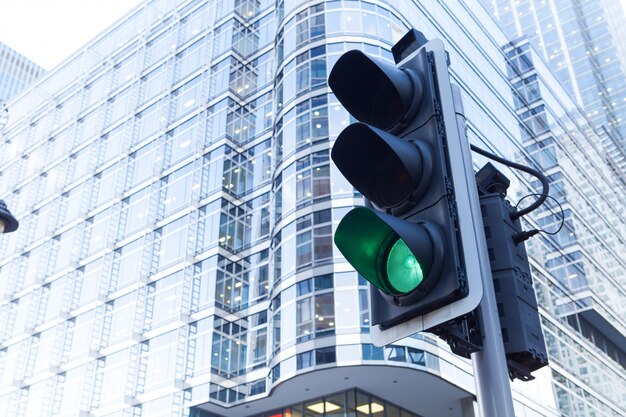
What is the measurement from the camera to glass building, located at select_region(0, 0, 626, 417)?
91.1 feet

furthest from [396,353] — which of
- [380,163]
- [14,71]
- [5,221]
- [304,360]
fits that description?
[14,71]

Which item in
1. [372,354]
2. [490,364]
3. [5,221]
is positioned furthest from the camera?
[372,354]

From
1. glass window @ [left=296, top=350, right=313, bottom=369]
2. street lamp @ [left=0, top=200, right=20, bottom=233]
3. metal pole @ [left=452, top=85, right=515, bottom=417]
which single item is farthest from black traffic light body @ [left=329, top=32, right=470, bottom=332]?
glass window @ [left=296, top=350, right=313, bottom=369]

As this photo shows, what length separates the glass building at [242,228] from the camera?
27781 mm

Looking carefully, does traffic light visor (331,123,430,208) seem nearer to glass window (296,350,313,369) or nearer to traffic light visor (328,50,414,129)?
traffic light visor (328,50,414,129)

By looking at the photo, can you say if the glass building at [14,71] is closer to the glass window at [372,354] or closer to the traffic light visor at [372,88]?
the glass window at [372,354]

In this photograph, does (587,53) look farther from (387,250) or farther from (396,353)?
(387,250)

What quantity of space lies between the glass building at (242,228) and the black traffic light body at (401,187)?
75.3 ft

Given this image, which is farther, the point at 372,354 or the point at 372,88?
the point at 372,354

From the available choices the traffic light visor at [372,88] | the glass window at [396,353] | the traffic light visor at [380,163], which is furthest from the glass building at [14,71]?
the traffic light visor at [380,163]

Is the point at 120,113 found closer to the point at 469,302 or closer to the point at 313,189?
the point at 313,189

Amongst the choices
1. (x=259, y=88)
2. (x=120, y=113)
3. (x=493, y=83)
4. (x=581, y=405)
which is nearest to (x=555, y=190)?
(x=493, y=83)

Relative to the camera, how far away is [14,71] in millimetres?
176375

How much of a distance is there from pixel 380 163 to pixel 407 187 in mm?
196
